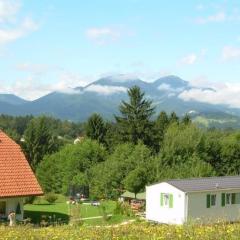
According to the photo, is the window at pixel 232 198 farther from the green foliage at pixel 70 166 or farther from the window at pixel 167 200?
the green foliage at pixel 70 166

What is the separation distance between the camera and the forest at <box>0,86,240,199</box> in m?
42.6

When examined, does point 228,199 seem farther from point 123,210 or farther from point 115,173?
point 115,173

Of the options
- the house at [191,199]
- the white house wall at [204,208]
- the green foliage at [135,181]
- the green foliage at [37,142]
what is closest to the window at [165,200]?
the house at [191,199]

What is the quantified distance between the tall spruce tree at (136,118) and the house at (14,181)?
109ft

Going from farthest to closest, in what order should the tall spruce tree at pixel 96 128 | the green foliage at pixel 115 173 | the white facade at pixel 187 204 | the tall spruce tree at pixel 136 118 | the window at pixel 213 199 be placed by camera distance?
the tall spruce tree at pixel 96 128, the tall spruce tree at pixel 136 118, the green foliage at pixel 115 173, the window at pixel 213 199, the white facade at pixel 187 204

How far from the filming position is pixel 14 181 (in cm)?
2380

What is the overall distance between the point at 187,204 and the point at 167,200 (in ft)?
5.44

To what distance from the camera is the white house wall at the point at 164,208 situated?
2842 centimetres

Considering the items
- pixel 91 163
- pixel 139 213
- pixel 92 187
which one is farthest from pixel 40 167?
pixel 139 213

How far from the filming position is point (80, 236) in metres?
9.03

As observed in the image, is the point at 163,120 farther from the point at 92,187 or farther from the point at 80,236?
the point at 80,236

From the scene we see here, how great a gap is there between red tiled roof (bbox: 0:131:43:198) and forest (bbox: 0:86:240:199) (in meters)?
15.2

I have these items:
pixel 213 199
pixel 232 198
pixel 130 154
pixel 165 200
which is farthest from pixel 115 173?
pixel 213 199

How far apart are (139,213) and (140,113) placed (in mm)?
28506
